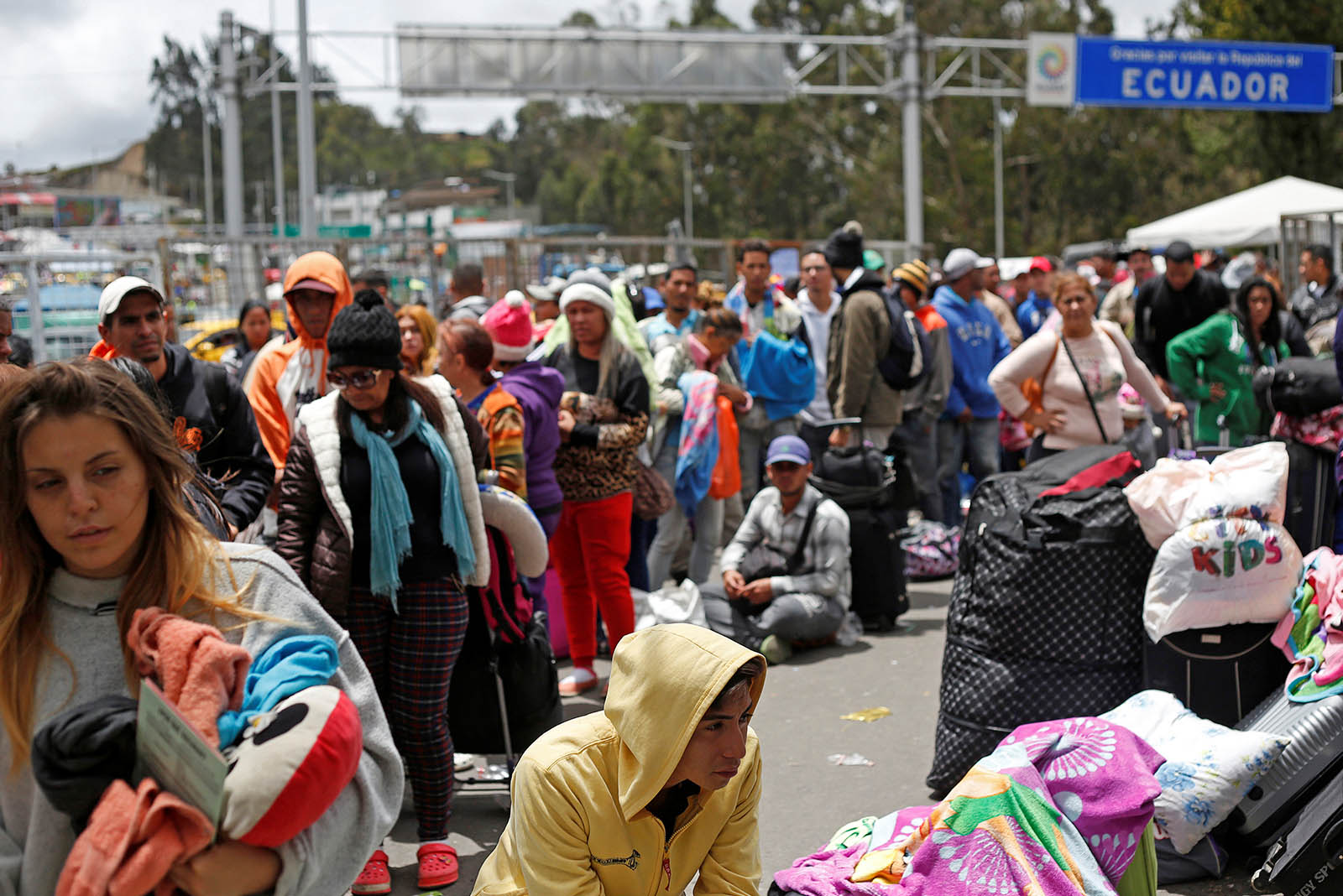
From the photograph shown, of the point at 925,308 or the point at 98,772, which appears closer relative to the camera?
the point at 98,772

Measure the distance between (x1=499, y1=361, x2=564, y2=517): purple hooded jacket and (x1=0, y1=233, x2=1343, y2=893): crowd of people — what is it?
0.01 metres

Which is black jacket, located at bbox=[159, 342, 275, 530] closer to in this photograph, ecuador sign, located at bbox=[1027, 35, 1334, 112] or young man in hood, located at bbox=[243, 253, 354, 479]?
young man in hood, located at bbox=[243, 253, 354, 479]

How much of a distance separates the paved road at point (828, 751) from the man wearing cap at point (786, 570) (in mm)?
197

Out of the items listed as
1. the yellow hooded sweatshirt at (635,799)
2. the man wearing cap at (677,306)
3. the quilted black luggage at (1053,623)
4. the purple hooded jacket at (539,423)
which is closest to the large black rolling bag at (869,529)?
the man wearing cap at (677,306)

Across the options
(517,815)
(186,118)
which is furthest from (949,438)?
(186,118)

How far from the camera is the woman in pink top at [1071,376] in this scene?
21.8ft

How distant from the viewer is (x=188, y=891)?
1.88 m

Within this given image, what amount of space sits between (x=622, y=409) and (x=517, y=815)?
3602mm

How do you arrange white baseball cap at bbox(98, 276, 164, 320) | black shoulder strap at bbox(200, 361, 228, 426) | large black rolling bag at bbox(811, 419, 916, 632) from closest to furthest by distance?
white baseball cap at bbox(98, 276, 164, 320), black shoulder strap at bbox(200, 361, 228, 426), large black rolling bag at bbox(811, 419, 916, 632)

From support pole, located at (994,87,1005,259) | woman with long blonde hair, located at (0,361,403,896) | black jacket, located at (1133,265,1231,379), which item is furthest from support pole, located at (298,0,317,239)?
support pole, located at (994,87,1005,259)

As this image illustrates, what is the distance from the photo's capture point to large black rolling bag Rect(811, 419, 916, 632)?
24.9 ft

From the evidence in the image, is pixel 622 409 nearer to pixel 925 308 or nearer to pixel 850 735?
pixel 850 735

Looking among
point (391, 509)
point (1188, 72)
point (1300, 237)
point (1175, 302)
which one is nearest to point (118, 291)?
point (391, 509)

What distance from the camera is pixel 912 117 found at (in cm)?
2262
